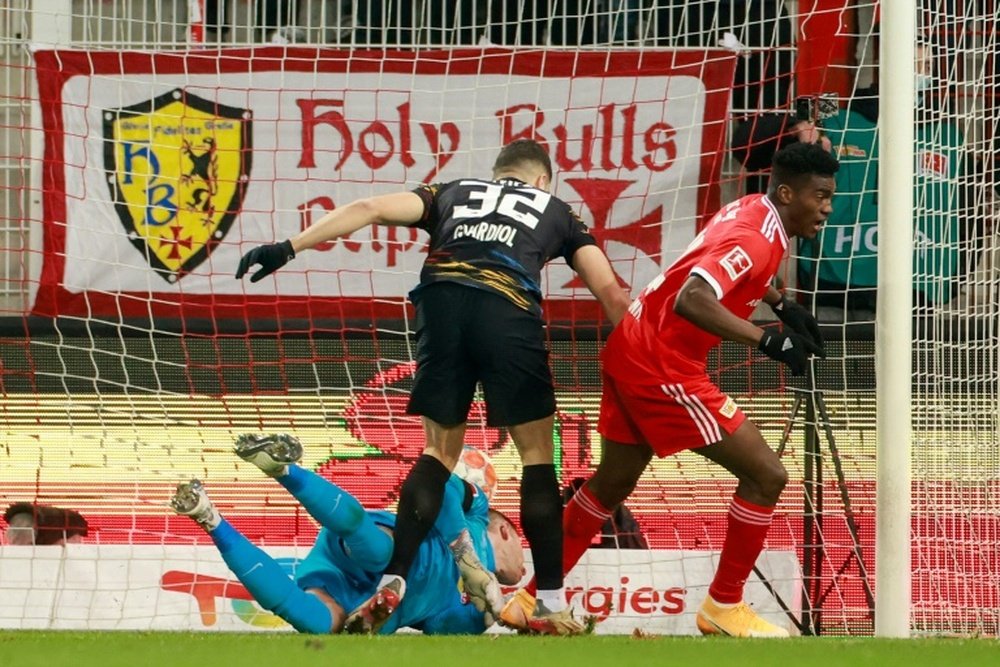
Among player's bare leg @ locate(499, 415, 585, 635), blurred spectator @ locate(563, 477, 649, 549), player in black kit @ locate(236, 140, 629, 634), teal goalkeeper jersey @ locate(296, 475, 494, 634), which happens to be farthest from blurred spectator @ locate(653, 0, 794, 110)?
teal goalkeeper jersey @ locate(296, 475, 494, 634)

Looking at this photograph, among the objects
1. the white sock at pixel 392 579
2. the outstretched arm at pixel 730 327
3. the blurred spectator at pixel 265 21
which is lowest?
the white sock at pixel 392 579

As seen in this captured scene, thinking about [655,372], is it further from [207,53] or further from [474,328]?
[207,53]

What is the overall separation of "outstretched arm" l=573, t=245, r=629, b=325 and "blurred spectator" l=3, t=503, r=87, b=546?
295 cm

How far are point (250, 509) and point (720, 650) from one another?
3.53 metres

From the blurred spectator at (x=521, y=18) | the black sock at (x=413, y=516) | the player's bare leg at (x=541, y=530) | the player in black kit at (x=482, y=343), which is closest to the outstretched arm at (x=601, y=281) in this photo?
the player in black kit at (x=482, y=343)

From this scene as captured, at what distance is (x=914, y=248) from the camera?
6.30 meters

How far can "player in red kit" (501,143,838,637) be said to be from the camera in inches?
224

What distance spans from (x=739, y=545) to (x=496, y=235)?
1.43 metres

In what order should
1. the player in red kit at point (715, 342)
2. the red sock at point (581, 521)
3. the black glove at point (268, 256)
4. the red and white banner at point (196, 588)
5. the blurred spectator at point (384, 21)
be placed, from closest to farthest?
the black glove at point (268, 256)
the player in red kit at point (715, 342)
the red sock at point (581, 521)
the red and white banner at point (196, 588)
the blurred spectator at point (384, 21)

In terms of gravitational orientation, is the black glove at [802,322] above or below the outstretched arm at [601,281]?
below

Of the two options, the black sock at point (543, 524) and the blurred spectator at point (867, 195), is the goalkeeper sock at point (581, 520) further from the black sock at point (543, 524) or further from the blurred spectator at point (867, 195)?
the blurred spectator at point (867, 195)

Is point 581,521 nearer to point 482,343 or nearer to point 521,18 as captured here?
point 482,343

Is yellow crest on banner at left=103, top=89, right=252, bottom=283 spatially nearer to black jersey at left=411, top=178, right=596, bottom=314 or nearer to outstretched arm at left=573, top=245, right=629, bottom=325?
black jersey at left=411, top=178, right=596, bottom=314

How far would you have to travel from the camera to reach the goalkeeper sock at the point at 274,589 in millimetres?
5559
